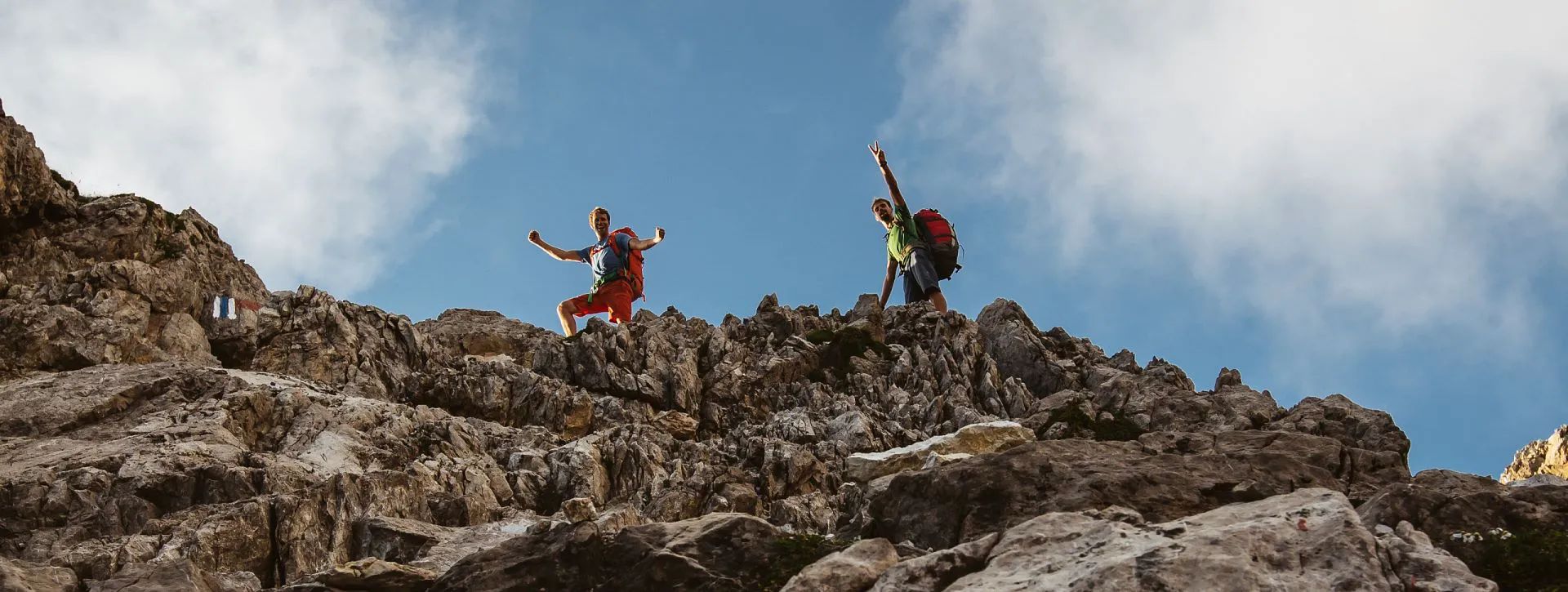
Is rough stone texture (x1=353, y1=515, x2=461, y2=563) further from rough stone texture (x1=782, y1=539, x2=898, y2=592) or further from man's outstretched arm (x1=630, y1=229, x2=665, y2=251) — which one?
man's outstretched arm (x1=630, y1=229, x2=665, y2=251)

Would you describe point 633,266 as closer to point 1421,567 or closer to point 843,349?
point 843,349

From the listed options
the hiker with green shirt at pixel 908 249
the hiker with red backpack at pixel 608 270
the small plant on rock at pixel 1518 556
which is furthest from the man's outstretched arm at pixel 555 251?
the small plant on rock at pixel 1518 556

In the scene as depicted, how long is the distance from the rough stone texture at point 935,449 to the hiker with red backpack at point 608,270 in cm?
1389

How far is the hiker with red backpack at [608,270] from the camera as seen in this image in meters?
37.4

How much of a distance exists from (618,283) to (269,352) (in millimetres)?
10074

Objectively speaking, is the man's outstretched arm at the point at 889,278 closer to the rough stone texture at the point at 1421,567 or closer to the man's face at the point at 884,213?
the man's face at the point at 884,213

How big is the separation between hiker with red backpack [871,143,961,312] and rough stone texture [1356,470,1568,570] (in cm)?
2220

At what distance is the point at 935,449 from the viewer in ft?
78.9

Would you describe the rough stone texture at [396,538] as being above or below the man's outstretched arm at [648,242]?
below

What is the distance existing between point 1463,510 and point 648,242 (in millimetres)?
25431

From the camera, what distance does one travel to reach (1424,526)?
52.4 feet

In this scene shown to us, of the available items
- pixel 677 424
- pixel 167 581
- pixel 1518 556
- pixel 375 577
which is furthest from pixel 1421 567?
pixel 677 424

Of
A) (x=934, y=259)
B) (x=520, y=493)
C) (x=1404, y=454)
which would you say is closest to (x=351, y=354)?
(x=520, y=493)

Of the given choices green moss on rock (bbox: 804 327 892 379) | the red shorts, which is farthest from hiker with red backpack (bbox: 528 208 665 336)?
green moss on rock (bbox: 804 327 892 379)
